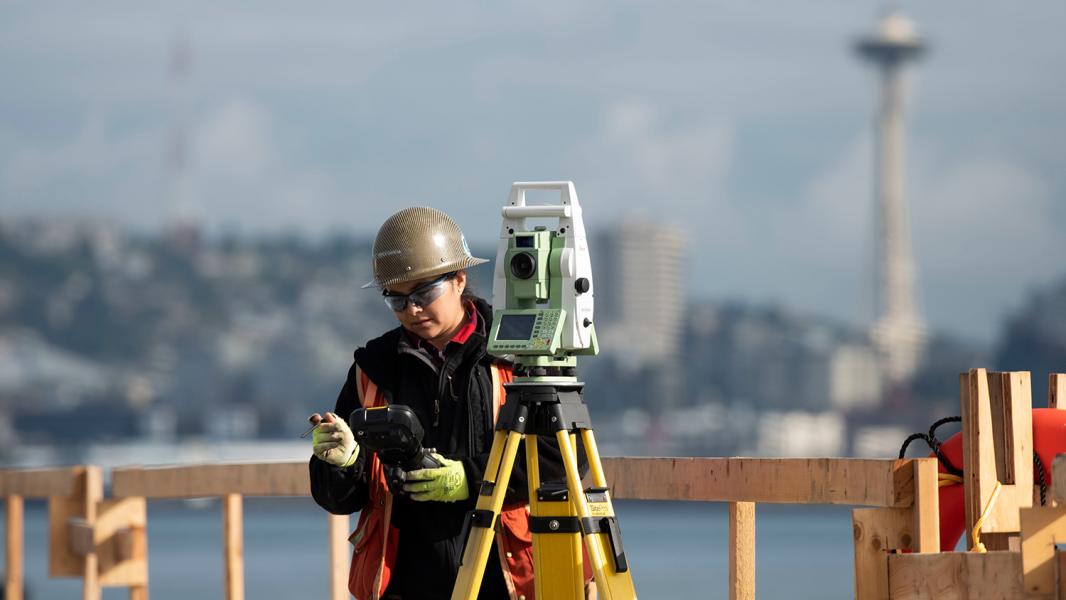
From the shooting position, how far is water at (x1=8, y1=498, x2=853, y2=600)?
158 ft

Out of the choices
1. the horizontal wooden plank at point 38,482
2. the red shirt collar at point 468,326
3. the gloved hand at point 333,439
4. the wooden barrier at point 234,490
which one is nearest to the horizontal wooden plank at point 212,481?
the wooden barrier at point 234,490

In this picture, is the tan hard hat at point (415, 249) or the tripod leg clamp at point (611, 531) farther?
the tan hard hat at point (415, 249)

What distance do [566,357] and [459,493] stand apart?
1.31ft

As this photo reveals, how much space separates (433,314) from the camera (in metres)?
4.49

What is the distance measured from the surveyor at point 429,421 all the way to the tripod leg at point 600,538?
17cm

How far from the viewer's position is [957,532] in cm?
446

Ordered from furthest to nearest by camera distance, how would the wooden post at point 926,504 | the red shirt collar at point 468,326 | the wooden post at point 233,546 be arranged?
1. the wooden post at point 233,546
2. the red shirt collar at point 468,326
3. the wooden post at point 926,504

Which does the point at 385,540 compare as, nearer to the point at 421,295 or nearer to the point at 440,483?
the point at 440,483

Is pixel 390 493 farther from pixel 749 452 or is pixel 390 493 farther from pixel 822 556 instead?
pixel 749 452

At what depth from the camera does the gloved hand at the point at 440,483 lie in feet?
14.1

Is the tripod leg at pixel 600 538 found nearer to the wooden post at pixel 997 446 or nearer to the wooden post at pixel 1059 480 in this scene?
the wooden post at pixel 997 446

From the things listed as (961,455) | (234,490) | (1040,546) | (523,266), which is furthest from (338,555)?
(1040,546)

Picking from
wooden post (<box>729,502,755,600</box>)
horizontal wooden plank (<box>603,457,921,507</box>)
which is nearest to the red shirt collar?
horizontal wooden plank (<box>603,457,921,507</box>)

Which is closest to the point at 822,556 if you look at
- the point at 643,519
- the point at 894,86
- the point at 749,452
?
the point at 643,519
